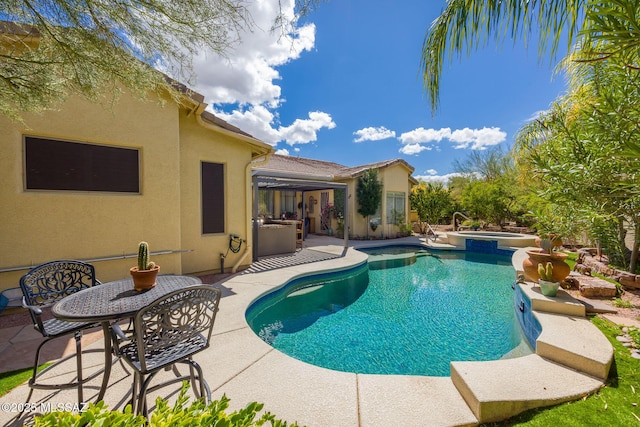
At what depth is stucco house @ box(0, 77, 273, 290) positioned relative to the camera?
5.55m

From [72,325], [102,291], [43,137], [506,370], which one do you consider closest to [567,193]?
[506,370]

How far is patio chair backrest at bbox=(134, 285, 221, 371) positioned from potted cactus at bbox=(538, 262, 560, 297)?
21.5 feet

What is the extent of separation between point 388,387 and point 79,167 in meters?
7.92

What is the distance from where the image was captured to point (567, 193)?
4.04 m

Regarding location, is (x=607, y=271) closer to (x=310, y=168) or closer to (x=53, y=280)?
(x=53, y=280)

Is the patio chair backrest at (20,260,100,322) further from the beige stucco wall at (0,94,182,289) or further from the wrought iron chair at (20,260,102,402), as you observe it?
the beige stucco wall at (0,94,182,289)

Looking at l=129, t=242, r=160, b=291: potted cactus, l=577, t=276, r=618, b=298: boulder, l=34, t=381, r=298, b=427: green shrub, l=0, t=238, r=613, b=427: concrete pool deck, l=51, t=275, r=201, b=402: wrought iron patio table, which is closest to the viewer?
l=34, t=381, r=298, b=427: green shrub

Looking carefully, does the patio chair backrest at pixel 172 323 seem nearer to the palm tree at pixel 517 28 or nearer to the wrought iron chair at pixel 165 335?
the wrought iron chair at pixel 165 335

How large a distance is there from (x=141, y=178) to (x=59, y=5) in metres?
4.56

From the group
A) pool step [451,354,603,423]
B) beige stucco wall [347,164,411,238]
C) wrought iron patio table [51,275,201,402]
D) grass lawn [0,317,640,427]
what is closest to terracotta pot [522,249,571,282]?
grass lawn [0,317,640,427]

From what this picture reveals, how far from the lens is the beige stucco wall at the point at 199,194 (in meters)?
8.04

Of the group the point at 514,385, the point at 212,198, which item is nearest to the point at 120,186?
the point at 212,198

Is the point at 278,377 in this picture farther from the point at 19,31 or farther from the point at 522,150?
the point at 522,150

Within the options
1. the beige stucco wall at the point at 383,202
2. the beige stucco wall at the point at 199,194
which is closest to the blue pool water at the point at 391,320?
the beige stucco wall at the point at 199,194
